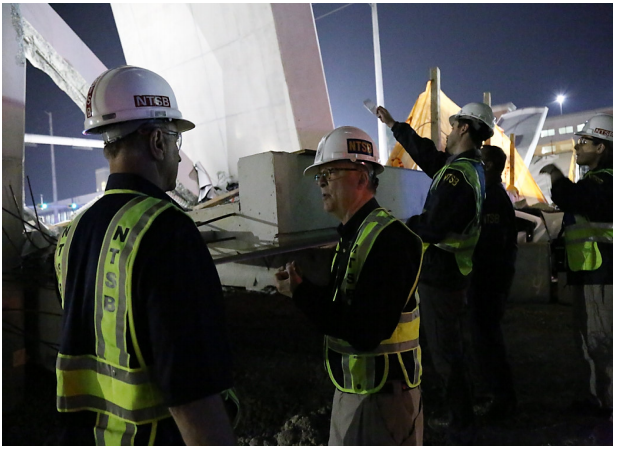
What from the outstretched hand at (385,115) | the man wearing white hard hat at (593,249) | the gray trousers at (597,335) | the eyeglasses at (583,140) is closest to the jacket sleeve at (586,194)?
the man wearing white hard hat at (593,249)

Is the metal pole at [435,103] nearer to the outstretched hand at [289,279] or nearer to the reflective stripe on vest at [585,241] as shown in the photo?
the reflective stripe on vest at [585,241]

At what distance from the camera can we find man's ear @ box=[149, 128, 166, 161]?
1313 mm

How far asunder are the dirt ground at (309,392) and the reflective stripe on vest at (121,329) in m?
2.07

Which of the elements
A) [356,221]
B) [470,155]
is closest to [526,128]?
[470,155]

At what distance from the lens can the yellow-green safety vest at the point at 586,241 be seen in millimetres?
3055

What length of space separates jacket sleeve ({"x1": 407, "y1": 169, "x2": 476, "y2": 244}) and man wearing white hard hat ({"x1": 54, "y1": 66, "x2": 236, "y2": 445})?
191cm

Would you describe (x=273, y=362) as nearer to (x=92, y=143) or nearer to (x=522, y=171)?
(x=522, y=171)

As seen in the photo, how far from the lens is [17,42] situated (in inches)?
154

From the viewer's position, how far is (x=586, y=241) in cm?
313

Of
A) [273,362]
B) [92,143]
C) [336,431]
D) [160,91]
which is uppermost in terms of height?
[92,143]

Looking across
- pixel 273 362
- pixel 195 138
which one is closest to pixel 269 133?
pixel 195 138

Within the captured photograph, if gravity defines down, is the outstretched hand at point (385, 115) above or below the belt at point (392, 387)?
above

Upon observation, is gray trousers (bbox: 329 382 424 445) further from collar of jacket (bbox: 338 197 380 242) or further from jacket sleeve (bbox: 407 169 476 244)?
jacket sleeve (bbox: 407 169 476 244)

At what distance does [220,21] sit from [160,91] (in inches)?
299
